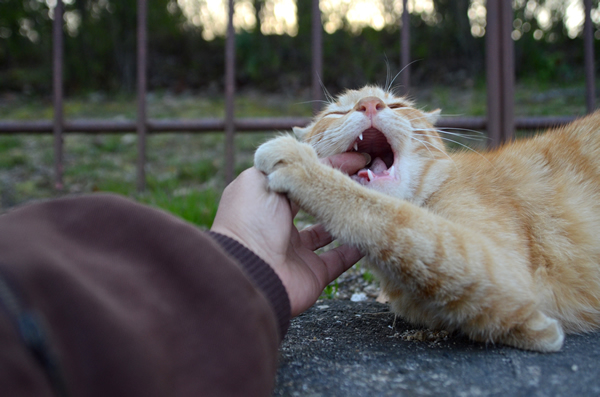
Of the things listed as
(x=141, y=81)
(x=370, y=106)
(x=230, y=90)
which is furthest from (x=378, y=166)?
(x=141, y=81)

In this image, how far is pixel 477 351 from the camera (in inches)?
54.8

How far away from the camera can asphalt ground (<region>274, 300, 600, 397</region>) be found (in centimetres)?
114

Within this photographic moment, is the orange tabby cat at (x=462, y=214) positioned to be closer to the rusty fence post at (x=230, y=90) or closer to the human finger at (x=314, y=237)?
the human finger at (x=314, y=237)

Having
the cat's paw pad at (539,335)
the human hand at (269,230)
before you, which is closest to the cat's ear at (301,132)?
the human hand at (269,230)

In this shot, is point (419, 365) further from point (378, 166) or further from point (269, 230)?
point (378, 166)

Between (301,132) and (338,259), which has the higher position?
(301,132)

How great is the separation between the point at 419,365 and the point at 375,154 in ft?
3.09

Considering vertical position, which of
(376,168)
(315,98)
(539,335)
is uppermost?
(315,98)

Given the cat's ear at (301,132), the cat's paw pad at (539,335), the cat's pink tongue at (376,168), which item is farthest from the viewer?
the cat's ear at (301,132)

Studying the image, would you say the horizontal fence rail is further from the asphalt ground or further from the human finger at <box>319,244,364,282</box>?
the asphalt ground

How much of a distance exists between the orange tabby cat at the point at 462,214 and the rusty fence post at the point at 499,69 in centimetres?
107

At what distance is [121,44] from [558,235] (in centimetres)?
590

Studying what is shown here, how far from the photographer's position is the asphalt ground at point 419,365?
1.14 meters

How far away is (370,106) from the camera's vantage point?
5.95ft
